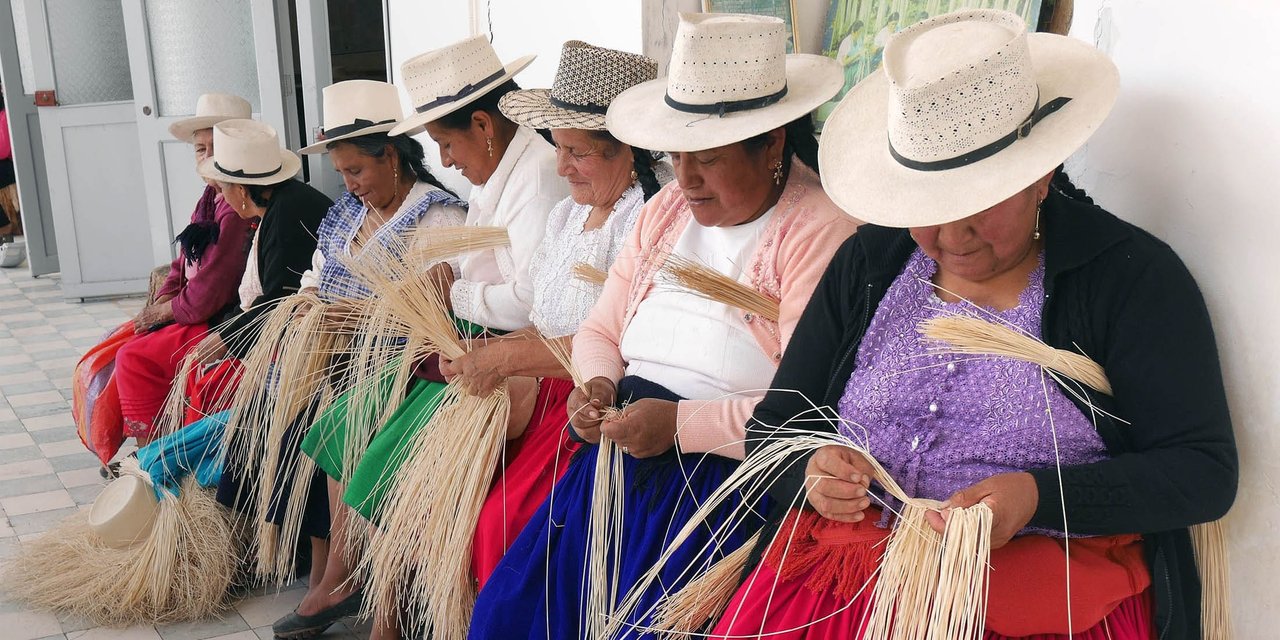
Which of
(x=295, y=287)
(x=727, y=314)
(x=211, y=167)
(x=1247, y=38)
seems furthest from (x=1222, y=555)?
(x=211, y=167)

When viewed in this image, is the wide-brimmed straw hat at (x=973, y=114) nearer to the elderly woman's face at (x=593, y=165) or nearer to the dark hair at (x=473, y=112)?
the elderly woman's face at (x=593, y=165)

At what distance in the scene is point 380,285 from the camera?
9.25 ft

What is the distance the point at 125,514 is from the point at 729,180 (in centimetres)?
222

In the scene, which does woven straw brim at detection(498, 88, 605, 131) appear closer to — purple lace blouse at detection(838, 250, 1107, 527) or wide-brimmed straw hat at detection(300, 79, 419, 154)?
wide-brimmed straw hat at detection(300, 79, 419, 154)

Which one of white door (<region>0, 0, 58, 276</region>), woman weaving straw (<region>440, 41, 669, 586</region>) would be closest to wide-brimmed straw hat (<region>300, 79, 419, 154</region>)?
woman weaving straw (<region>440, 41, 669, 586</region>)

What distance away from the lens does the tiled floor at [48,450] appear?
3100 millimetres

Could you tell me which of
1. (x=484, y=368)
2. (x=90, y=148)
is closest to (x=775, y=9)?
(x=484, y=368)

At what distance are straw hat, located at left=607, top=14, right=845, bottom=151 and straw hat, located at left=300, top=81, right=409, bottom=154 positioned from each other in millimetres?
1624

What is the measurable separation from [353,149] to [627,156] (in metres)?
1.26

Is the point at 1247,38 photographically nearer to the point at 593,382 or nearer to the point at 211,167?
the point at 593,382

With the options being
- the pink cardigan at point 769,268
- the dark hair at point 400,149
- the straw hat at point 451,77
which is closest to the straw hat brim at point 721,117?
the pink cardigan at point 769,268

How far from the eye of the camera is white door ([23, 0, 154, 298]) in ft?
23.3

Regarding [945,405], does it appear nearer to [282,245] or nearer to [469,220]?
[469,220]

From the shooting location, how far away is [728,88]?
2053 millimetres
